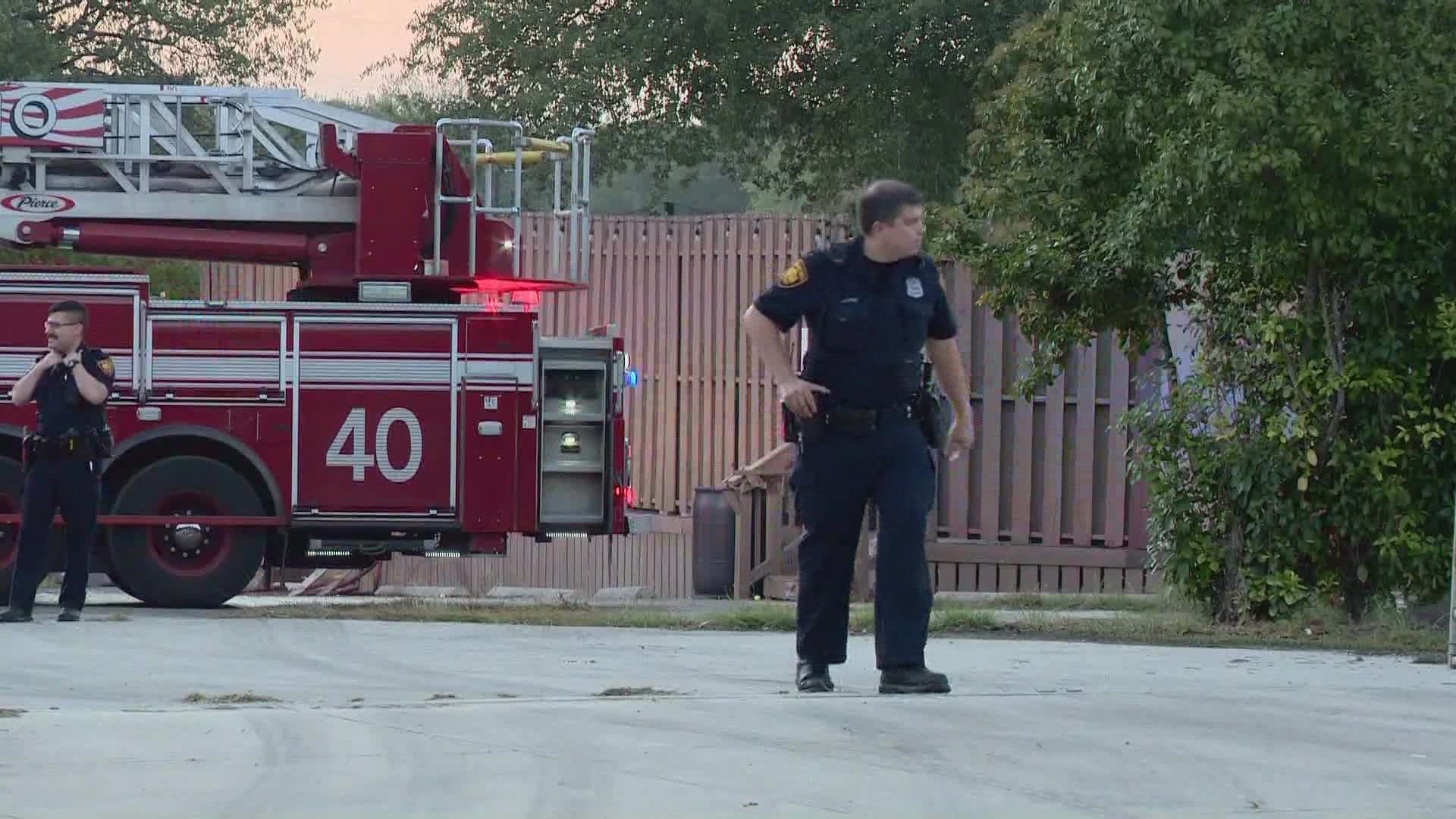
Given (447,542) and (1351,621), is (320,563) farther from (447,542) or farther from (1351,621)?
(1351,621)

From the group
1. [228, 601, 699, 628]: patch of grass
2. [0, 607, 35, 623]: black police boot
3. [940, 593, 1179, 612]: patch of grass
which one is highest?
[0, 607, 35, 623]: black police boot

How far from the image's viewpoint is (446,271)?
14.6m

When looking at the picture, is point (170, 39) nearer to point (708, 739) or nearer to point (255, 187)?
point (255, 187)

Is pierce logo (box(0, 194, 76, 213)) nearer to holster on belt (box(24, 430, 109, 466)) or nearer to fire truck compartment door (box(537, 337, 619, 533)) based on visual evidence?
holster on belt (box(24, 430, 109, 466))

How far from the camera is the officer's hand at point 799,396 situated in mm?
7520

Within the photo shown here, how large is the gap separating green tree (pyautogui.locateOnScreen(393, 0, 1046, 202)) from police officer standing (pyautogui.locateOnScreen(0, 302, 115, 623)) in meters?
15.9

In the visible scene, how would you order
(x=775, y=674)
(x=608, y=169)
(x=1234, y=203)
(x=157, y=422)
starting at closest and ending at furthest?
1. (x=775, y=674)
2. (x=1234, y=203)
3. (x=157, y=422)
4. (x=608, y=169)

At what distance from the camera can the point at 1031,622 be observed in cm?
1234

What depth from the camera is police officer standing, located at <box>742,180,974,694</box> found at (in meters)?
7.63

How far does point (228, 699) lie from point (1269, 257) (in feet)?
19.7

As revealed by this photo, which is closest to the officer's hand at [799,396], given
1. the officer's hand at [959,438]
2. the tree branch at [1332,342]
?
the officer's hand at [959,438]

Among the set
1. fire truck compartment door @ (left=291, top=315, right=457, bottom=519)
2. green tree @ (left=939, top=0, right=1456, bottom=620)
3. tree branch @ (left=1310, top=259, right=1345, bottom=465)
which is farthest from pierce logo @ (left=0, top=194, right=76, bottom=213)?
tree branch @ (left=1310, top=259, right=1345, bottom=465)

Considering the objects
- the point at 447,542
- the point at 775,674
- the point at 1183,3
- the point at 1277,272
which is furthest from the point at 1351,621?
the point at 447,542

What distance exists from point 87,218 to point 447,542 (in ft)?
10.0
